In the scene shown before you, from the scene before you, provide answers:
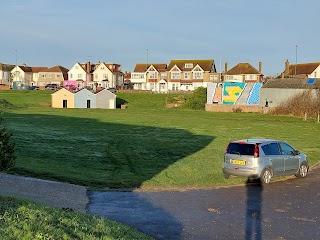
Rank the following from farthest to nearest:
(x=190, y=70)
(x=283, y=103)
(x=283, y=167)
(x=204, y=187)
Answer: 1. (x=190, y=70)
2. (x=283, y=103)
3. (x=283, y=167)
4. (x=204, y=187)

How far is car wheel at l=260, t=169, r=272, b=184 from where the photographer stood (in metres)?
16.9

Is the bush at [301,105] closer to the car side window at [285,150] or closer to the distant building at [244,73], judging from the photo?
the distant building at [244,73]

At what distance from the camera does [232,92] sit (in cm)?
7438

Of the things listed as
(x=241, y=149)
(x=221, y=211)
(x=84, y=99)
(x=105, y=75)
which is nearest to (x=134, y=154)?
(x=241, y=149)

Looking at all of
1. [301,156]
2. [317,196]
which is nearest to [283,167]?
[301,156]

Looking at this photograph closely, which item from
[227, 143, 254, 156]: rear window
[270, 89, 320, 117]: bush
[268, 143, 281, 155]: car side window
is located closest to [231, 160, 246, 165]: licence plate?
[227, 143, 254, 156]: rear window

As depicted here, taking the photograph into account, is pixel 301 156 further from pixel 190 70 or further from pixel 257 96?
pixel 190 70

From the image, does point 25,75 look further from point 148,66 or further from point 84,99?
point 84,99

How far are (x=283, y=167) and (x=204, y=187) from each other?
3.66 meters

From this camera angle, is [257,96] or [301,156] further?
[257,96]

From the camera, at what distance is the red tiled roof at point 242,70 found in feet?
346

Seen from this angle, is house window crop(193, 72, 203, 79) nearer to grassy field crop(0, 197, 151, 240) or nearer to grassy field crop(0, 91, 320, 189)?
grassy field crop(0, 91, 320, 189)

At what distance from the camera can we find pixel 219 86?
75938mm

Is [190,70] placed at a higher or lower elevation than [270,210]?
higher
